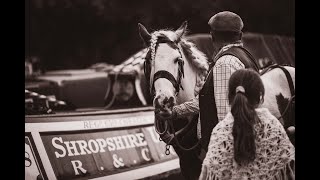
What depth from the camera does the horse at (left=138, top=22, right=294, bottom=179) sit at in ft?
10.8

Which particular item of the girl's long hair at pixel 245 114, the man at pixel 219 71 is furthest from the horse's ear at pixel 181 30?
the girl's long hair at pixel 245 114

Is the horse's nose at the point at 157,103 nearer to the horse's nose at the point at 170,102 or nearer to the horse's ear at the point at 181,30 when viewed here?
the horse's nose at the point at 170,102

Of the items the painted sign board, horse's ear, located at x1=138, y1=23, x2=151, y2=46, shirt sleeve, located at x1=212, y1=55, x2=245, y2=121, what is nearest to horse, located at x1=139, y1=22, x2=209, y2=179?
horse's ear, located at x1=138, y1=23, x2=151, y2=46

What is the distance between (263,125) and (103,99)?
4.72ft

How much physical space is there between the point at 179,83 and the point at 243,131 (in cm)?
47

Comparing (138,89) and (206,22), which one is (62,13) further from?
(206,22)

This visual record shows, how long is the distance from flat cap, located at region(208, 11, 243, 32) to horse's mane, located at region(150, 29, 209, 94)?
156 mm

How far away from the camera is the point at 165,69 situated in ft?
10.7

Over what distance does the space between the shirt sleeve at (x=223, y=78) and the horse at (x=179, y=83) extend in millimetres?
97

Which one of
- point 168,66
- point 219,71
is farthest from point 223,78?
point 168,66

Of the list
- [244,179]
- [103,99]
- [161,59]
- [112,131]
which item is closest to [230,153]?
[244,179]

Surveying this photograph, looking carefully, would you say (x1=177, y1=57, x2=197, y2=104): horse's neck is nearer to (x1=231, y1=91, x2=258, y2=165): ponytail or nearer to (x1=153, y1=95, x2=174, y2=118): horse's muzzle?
(x1=153, y1=95, x2=174, y2=118): horse's muzzle

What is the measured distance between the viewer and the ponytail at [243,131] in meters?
3.03

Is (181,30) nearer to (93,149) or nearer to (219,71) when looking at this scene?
(219,71)
